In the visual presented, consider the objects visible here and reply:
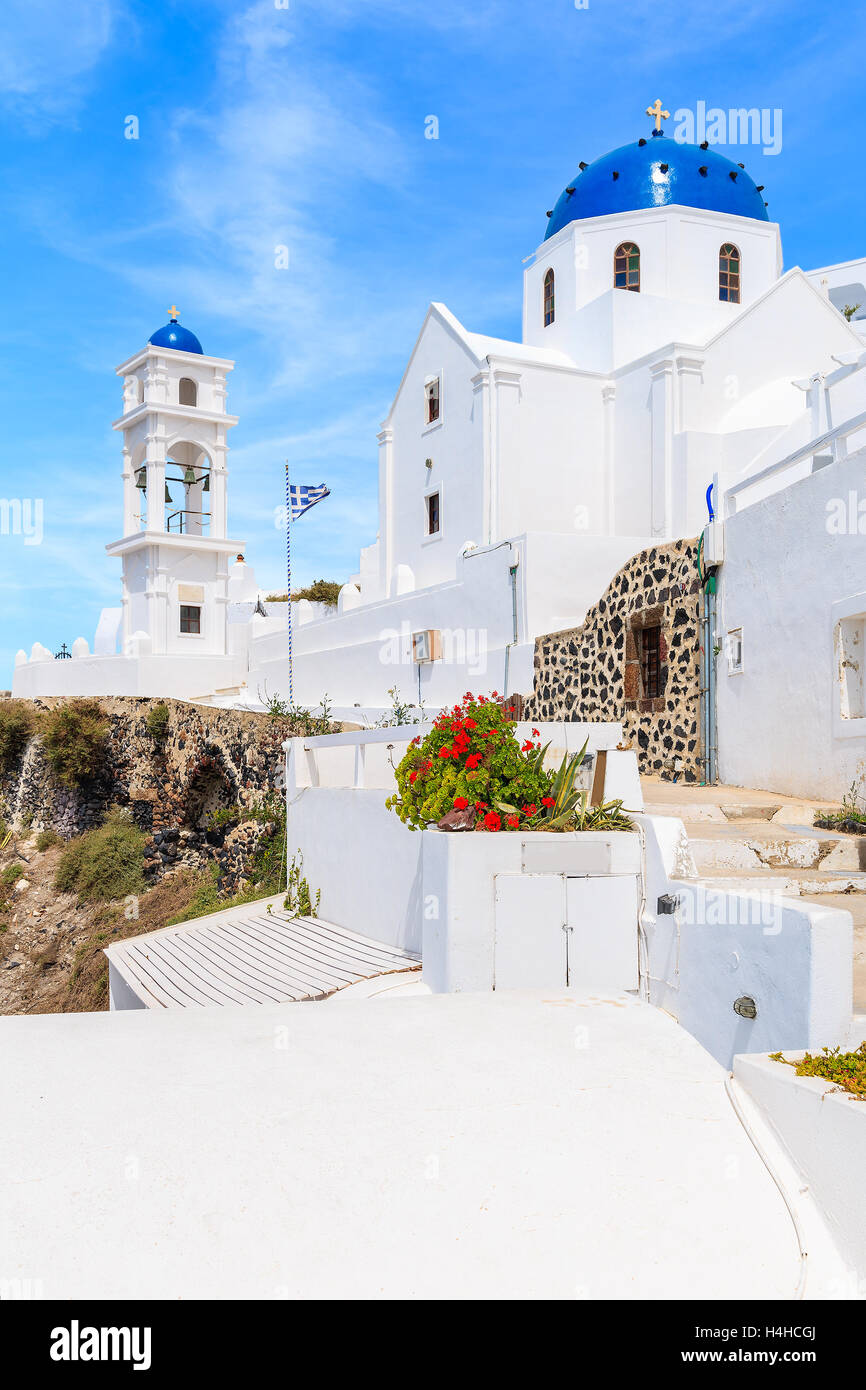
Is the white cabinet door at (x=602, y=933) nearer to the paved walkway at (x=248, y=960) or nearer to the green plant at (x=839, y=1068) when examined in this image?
the paved walkway at (x=248, y=960)

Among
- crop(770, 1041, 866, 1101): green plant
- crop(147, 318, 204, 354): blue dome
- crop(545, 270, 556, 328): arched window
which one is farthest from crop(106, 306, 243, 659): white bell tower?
crop(770, 1041, 866, 1101): green plant

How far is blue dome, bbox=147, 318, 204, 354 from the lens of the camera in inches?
1326

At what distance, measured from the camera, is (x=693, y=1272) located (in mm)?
3258

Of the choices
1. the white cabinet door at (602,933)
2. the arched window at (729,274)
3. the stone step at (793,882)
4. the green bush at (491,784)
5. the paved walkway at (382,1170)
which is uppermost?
the arched window at (729,274)

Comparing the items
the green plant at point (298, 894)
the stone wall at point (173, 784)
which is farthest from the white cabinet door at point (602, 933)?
the stone wall at point (173, 784)

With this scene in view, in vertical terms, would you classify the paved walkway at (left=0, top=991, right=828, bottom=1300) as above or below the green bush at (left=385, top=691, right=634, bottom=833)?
below

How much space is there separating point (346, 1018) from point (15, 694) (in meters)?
34.1

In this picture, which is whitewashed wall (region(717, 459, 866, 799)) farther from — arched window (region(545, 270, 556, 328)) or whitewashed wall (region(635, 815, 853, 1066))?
arched window (region(545, 270, 556, 328))

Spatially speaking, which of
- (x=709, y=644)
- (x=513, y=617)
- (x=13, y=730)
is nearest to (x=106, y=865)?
(x=13, y=730)

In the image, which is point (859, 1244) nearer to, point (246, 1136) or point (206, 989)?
point (246, 1136)

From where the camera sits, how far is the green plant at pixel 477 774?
24.1 feet

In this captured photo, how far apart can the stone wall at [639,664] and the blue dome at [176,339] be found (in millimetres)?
21622

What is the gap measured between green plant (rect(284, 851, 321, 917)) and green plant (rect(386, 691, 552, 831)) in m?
4.54
